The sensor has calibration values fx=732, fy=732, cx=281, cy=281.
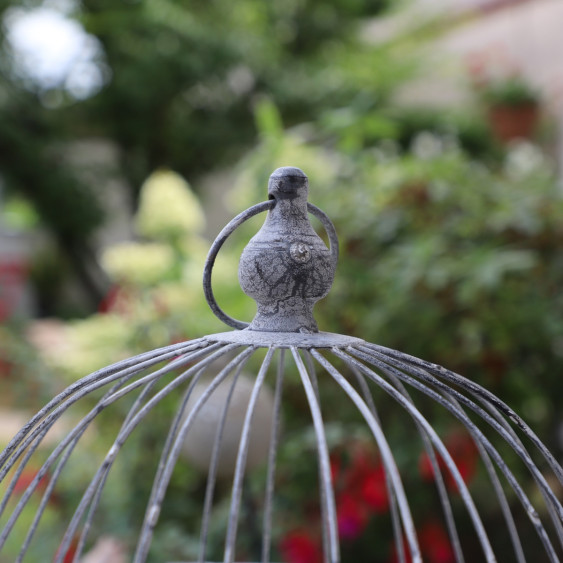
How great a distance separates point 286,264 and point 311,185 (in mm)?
1182

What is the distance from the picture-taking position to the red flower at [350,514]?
140 cm

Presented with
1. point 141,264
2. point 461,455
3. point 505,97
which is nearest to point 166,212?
point 141,264

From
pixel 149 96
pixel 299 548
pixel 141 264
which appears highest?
pixel 149 96

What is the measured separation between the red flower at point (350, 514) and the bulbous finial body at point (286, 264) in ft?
2.86

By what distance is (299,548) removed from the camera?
1360mm

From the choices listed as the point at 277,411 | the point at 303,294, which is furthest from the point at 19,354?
the point at 303,294

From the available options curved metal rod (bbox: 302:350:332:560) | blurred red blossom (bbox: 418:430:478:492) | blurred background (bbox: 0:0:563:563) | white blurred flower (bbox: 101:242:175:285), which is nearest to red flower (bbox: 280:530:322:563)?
blurred background (bbox: 0:0:563:563)

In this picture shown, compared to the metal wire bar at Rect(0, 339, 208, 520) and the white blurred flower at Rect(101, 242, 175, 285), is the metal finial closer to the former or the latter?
the metal wire bar at Rect(0, 339, 208, 520)

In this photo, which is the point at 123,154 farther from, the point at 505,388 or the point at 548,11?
the point at 505,388

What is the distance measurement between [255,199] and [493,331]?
24.7 inches

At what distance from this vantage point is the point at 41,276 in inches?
240

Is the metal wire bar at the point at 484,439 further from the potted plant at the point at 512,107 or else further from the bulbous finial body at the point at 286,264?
the potted plant at the point at 512,107

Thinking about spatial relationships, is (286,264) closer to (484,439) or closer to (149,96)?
(484,439)

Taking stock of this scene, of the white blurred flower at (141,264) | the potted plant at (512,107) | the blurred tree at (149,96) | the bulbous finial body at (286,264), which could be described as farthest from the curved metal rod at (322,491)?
the blurred tree at (149,96)
